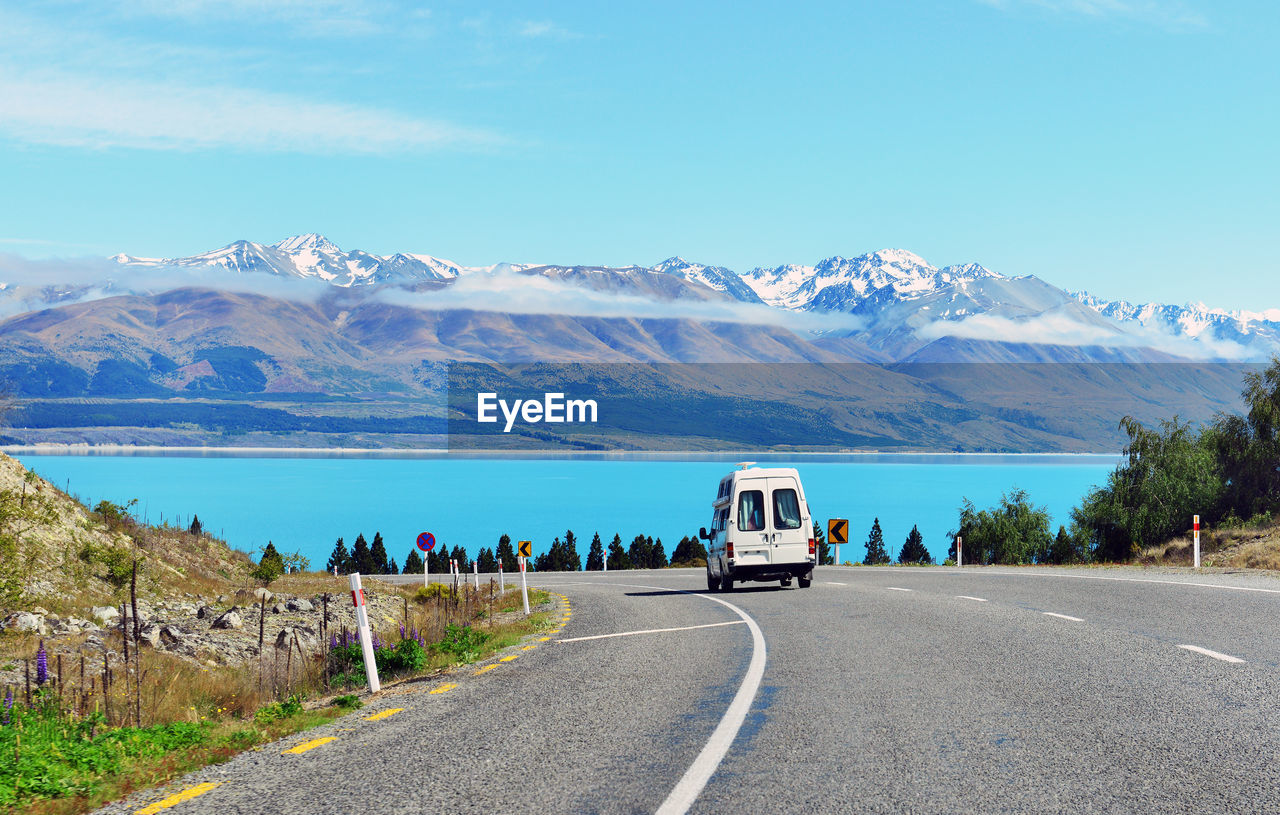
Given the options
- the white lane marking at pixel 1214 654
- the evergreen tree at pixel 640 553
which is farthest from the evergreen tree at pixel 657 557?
the white lane marking at pixel 1214 654

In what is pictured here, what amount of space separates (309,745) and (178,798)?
158 centimetres

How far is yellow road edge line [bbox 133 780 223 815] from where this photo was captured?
6.39 meters

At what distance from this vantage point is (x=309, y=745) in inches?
324

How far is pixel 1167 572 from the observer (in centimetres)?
2614

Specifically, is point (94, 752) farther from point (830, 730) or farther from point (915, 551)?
point (915, 551)

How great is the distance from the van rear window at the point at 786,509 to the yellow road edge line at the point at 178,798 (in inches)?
748

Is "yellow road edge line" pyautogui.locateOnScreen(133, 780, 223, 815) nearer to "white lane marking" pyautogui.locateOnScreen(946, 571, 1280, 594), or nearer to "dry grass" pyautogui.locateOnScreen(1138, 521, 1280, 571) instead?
"white lane marking" pyautogui.locateOnScreen(946, 571, 1280, 594)

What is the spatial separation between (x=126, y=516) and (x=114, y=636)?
17099 millimetres

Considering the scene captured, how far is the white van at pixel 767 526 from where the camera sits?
25.1 meters

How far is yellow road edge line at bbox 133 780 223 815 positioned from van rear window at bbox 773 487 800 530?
62.3 feet

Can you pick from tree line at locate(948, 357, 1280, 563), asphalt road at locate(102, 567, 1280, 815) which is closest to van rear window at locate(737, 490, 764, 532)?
asphalt road at locate(102, 567, 1280, 815)

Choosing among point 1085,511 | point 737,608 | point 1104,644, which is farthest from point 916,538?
point 1104,644

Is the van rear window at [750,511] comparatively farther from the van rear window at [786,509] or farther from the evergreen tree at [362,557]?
the evergreen tree at [362,557]

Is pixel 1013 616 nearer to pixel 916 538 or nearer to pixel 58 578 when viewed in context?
pixel 58 578
